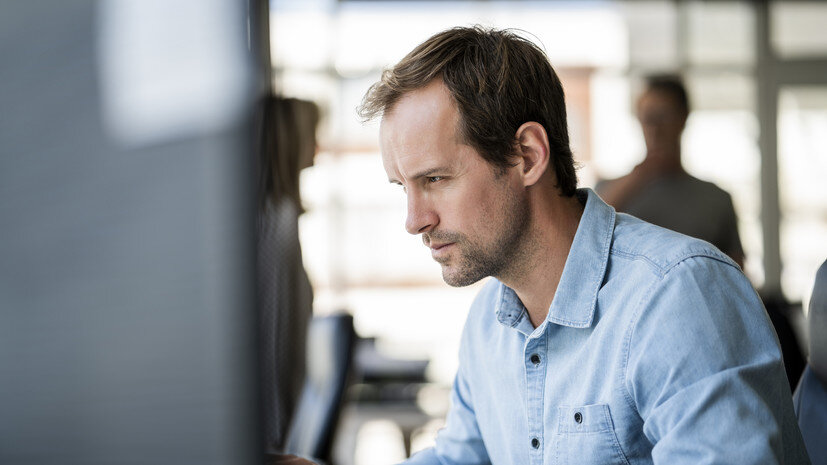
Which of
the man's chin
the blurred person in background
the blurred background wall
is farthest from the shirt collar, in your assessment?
the blurred background wall

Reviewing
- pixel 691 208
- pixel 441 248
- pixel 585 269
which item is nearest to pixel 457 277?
pixel 441 248

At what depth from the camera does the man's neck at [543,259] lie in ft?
3.37

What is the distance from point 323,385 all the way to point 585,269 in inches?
38.7

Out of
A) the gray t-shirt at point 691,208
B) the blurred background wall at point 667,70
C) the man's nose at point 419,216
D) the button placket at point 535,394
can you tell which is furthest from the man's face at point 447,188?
the blurred background wall at point 667,70

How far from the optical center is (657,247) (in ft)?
3.00

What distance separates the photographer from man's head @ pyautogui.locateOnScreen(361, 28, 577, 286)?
3.23ft

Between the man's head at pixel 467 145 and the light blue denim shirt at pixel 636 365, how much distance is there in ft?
0.29

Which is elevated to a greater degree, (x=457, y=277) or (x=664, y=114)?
(x=664, y=114)

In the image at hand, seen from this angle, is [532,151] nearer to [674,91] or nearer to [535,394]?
[535,394]

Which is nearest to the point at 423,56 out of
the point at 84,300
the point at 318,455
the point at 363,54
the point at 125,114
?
the point at 125,114

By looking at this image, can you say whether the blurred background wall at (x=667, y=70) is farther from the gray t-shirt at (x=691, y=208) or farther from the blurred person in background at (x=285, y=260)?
the blurred person in background at (x=285, y=260)

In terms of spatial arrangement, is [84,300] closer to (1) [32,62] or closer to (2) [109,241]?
(2) [109,241]

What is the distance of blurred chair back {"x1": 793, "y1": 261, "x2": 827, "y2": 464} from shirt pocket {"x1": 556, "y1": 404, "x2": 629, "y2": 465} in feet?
0.81

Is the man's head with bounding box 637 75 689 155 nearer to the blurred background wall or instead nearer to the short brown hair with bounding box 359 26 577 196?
the short brown hair with bounding box 359 26 577 196
